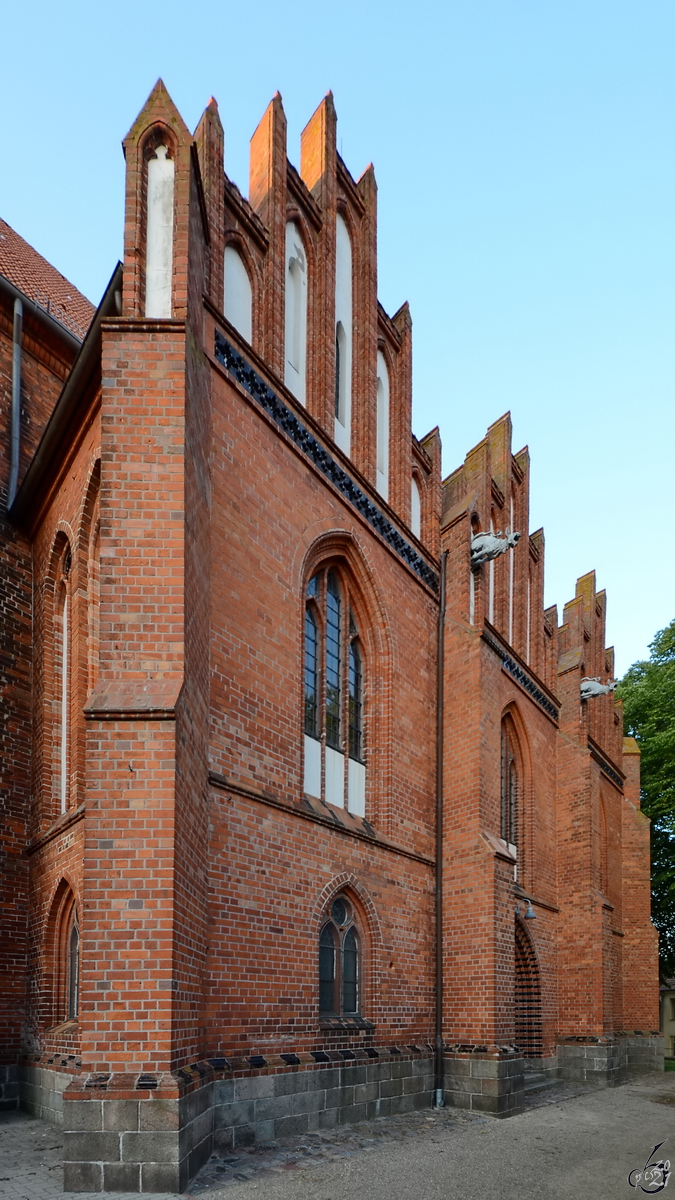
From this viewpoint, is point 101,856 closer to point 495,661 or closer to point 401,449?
point 401,449

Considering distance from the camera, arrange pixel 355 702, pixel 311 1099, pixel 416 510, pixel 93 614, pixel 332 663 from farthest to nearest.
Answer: pixel 416 510
pixel 355 702
pixel 332 663
pixel 93 614
pixel 311 1099

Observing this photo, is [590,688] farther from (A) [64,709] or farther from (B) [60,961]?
(B) [60,961]

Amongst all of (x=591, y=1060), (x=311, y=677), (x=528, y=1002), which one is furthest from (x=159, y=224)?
(x=591, y=1060)

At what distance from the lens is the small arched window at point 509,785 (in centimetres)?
1864

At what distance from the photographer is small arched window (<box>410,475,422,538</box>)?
15469 mm

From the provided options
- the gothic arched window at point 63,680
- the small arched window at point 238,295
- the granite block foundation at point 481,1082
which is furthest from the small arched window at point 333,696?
the granite block foundation at point 481,1082

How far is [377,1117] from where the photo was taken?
38.4 feet

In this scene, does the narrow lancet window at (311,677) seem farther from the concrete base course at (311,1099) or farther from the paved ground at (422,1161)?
the paved ground at (422,1161)

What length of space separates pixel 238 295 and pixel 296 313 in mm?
1513

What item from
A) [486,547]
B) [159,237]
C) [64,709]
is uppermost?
[159,237]

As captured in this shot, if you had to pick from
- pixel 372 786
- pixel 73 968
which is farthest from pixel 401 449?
pixel 73 968

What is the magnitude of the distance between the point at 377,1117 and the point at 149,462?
7.92m

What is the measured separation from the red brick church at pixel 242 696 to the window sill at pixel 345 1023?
85 mm
